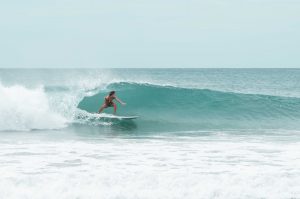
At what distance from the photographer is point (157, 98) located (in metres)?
20.7

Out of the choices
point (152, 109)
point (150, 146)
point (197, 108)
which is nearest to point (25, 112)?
point (150, 146)

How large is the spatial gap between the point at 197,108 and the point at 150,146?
8677 mm

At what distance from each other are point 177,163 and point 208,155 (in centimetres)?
106

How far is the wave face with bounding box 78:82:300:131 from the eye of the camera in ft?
53.8

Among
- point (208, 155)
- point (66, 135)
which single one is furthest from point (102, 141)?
point (208, 155)

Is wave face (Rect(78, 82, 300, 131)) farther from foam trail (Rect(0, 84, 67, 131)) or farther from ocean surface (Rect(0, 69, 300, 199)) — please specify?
→ foam trail (Rect(0, 84, 67, 131))

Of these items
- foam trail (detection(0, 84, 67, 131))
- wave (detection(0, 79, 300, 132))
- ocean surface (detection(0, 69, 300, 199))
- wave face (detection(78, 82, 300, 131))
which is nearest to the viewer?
ocean surface (detection(0, 69, 300, 199))

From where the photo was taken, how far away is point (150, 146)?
1120 cm

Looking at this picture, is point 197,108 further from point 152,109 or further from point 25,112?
point 25,112

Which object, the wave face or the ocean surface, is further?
the wave face

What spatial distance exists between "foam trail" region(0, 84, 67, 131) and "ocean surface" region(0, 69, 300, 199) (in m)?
0.03

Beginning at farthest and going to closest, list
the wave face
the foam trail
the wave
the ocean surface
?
the wave face, the wave, the foam trail, the ocean surface

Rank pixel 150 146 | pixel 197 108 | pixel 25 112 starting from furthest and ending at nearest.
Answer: pixel 197 108, pixel 25 112, pixel 150 146

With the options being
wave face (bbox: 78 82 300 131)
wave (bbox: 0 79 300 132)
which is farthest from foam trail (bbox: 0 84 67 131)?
wave face (bbox: 78 82 300 131)
